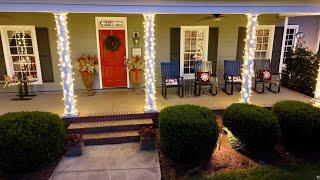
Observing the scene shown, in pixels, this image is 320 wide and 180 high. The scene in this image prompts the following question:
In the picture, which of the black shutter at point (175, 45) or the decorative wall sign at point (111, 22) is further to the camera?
the black shutter at point (175, 45)

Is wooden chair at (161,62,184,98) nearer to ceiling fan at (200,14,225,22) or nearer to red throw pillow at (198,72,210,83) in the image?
red throw pillow at (198,72,210,83)

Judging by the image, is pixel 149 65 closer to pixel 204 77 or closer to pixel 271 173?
pixel 204 77

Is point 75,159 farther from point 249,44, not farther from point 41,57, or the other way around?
point 249,44

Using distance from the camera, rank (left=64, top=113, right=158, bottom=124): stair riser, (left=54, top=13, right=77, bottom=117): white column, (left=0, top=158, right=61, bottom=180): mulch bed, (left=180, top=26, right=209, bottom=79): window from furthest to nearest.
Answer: (left=180, top=26, right=209, bottom=79): window
(left=64, top=113, right=158, bottom=124): stair riser
(left=54, top=13, right=77, bottom=117): white column
(left=0, top=158, right=61, bottom=180): mulch bed

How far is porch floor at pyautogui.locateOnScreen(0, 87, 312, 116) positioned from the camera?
738cm

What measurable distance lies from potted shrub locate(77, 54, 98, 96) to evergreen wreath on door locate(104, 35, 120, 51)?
0.61 metres

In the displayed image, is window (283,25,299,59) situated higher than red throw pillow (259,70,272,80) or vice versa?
window (283,25,299,59)

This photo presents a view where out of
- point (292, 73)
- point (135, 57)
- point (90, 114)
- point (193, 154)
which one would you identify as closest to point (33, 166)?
point (90, 114)

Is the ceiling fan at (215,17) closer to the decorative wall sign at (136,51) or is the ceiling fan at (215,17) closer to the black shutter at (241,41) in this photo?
the black shutter at (241,41)

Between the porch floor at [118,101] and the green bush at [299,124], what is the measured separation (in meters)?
1.87

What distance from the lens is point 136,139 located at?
6559mm

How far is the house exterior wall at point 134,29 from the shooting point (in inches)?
329

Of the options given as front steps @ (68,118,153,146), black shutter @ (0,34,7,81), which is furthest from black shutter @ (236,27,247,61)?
black shutter @ (0,34,7,81)

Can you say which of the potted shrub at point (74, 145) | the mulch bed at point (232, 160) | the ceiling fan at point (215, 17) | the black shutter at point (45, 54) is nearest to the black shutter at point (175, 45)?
the ceiling fan at point (215, 17)
